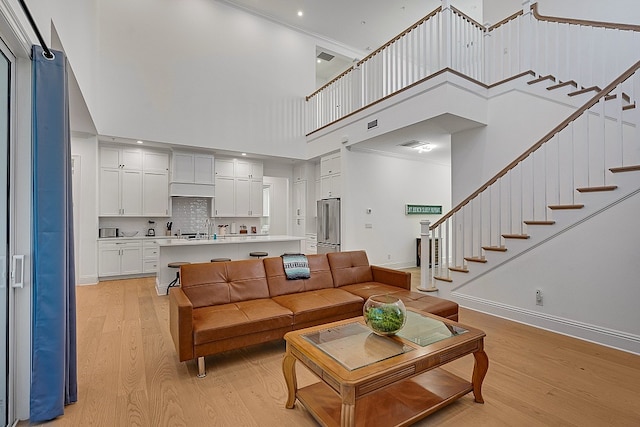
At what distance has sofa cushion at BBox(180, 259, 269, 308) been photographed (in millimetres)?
2875

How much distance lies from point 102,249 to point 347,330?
225 inches

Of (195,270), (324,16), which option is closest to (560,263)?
(195,270)

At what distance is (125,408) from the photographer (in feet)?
6.71

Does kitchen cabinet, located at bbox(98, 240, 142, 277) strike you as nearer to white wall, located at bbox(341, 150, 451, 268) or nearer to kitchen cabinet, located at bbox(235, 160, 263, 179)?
kitchen cabinet, located at bbox(235, 160, 263, 179)

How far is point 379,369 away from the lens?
1601 millimetres

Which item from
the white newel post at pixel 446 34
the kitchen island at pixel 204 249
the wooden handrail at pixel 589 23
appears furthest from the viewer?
the kitchen island at pixel 204 249

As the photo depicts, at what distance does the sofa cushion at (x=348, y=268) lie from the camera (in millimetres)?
3809

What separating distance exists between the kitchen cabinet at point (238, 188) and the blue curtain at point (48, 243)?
5184mm

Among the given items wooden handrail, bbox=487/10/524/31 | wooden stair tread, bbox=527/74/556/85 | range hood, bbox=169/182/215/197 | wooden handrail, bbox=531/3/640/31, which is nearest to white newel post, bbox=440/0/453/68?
wooden handrail, bbox=487/10/524/31

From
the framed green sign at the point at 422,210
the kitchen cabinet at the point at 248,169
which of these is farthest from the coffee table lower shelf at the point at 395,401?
the kitchen cabinet at the point at 248,169

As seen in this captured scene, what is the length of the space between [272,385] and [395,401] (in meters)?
0.93

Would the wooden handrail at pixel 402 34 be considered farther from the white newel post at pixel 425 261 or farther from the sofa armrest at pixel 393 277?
the sofa armrest at pixel 393 277

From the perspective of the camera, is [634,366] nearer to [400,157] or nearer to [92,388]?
[92,388]

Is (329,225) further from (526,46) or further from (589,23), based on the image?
(589,23)
